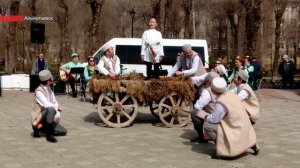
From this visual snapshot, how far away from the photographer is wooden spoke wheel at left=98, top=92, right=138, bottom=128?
11.4 m

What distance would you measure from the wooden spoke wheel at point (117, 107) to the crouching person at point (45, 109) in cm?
150

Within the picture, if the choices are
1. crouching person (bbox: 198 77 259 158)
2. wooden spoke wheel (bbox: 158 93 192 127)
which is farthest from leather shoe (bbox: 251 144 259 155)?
wooden spoke wheel (bbox: 158 93 192 127)

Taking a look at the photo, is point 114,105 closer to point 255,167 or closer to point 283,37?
point 255,167

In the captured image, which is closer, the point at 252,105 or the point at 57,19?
the point at 252,105

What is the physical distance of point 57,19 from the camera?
53312 mm

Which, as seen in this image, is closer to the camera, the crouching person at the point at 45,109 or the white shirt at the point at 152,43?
the crouching person at the point at 45,109

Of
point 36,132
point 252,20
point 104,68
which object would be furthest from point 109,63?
point 252,20

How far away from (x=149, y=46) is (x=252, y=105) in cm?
348

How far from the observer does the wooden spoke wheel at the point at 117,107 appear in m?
11.4

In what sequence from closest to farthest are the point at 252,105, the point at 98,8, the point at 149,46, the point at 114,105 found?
the point at 252,105, the point at 114,105, the point at 149,46, the point at 98,8

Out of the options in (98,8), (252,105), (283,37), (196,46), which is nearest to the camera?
(252,105)

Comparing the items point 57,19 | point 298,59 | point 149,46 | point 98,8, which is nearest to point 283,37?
point 298,59

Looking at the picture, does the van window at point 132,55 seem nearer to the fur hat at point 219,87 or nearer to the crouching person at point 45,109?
the crouching person at point 45,109

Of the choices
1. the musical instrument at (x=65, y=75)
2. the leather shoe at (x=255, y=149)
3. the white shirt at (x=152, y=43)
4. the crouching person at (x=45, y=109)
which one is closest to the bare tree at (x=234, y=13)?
the musical instrument at (x=65, y=75)
